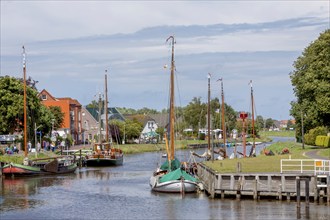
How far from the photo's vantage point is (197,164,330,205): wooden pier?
51.5m

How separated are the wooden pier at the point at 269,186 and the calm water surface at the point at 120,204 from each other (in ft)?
3.10

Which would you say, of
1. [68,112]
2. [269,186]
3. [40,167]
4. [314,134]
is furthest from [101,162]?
[68,112]

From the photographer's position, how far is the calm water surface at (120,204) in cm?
4809

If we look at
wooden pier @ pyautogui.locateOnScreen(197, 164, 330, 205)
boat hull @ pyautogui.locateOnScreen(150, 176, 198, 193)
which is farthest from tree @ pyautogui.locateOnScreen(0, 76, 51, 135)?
wooden pier @ pyautogui.locateOnScreen(197, 164, 330, 205)

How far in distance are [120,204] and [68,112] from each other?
11309 cm

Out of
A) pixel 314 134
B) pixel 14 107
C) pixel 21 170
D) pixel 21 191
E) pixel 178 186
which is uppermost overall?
pixel 14 107

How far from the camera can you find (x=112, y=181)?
7606 centimetres

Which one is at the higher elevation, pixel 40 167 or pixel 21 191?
pixel 40 167

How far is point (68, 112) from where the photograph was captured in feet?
546

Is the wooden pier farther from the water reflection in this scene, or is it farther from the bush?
the bush

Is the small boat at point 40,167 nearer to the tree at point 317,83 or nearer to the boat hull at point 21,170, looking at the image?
the boat hull at point 21,170

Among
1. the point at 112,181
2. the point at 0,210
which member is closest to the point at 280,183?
the point at 0,210

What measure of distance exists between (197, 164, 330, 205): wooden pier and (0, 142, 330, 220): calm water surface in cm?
94

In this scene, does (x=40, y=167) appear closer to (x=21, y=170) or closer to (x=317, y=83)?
(x=21, y=170)
